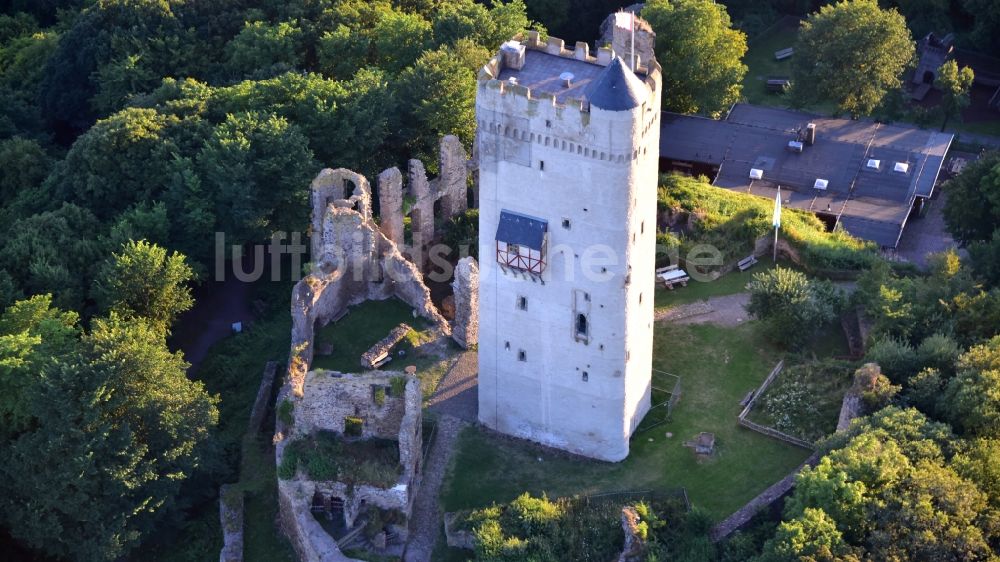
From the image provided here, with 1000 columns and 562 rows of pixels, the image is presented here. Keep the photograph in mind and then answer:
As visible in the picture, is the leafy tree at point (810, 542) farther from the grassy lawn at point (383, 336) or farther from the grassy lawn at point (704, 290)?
the grassy lawn at point (704, 290)

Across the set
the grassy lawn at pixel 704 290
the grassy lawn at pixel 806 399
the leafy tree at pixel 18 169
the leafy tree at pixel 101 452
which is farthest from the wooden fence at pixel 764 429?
the leafy tree at pixel 18 169

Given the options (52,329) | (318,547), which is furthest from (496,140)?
(52,329)

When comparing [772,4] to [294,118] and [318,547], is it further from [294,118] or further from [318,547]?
[318,547]

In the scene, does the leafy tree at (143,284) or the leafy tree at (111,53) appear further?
the leafy tree at (111,53)

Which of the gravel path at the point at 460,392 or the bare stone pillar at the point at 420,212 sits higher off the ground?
the bare stone pillar at the point at 420,212

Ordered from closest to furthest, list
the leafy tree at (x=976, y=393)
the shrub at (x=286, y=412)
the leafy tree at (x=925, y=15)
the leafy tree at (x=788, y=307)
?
the leafy tree at (x=976, y=393) < the shrub at (x=286, y=412) < the leafy tree at (x=788, y=307) < the leafy tree at (x=925, y=15)

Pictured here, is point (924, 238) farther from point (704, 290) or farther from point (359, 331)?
point (359, 331)
